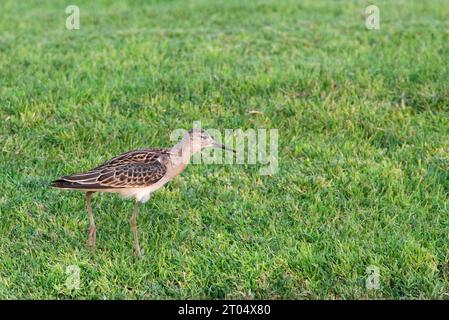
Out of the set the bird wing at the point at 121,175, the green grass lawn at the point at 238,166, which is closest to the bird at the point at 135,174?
the bird wing at the point at 121,175

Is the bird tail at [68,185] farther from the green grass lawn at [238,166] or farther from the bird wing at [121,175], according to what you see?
the green grass lawn at [238,166]

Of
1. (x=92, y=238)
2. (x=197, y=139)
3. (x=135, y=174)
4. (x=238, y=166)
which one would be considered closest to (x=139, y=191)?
(x=135, y=174)

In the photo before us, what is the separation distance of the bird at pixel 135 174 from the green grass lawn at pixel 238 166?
0.35 meters

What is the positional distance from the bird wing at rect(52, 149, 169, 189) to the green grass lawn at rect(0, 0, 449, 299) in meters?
0.51

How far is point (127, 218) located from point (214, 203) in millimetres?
732

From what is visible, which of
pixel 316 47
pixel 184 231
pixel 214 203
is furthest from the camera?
pixel 316 47

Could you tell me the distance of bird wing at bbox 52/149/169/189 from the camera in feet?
18.9

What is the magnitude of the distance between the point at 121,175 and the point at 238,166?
1779mm

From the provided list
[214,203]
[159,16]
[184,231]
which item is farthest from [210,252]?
[159,16]

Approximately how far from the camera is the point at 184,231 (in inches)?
243

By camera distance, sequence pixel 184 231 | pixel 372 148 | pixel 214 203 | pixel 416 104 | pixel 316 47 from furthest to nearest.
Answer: pixel 316 47, pixel 416 104, pixel 372 148, pixel 214 203, pixel 184 231

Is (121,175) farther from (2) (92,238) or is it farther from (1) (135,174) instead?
(2) (92,238)
